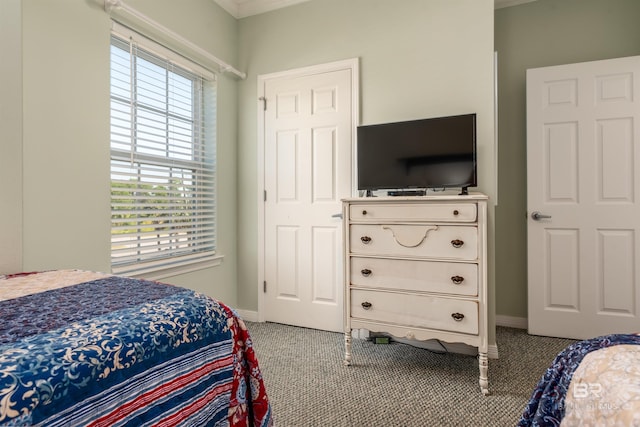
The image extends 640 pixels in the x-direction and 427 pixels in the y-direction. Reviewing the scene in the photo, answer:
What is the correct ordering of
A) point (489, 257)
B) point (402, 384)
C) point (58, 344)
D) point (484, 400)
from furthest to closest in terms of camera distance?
point (489, 257), point (402, 384), point (484, 400), point (58, 344)

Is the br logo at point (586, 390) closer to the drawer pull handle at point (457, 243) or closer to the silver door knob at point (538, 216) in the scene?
the drawer pull handle at point (457, 243)

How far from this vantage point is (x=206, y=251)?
2840 millimetres

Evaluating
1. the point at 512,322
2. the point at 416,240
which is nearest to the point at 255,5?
the point at 416,240

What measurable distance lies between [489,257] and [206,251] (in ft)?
7.25

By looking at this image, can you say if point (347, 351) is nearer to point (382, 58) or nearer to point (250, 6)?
point (382, 58)

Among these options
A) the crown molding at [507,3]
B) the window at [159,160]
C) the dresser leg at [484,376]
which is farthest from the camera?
the crown molding at [507,3]

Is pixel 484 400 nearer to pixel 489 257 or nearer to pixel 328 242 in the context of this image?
pixel 489 257

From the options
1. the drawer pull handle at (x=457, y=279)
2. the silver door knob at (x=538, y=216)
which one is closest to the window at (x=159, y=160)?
the drawer pull handle at (x=457, y=279)

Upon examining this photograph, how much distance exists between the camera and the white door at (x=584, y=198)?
2.48m

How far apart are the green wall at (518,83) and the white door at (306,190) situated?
1396mm

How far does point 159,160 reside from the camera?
242 cm

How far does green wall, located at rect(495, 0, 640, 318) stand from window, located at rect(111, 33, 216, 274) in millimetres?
2527

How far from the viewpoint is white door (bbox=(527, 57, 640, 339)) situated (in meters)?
2.48

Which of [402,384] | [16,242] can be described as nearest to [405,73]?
[402,384]
